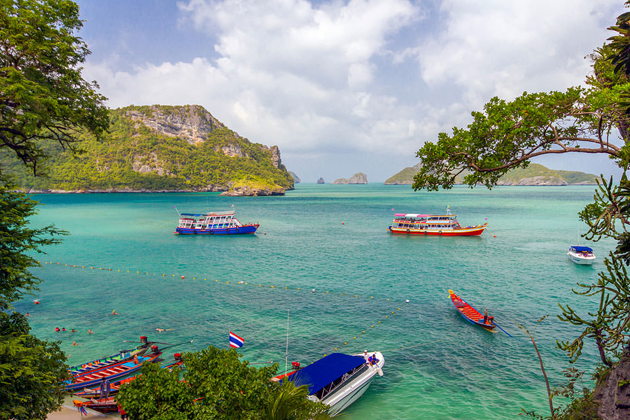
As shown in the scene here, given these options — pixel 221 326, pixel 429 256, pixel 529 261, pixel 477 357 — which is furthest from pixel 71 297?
pixel 529 261

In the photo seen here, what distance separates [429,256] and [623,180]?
4354cm

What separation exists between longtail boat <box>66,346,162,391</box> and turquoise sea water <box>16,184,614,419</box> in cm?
295

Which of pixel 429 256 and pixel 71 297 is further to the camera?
pixel 429 256

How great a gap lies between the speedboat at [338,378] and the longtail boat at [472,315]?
10213mm

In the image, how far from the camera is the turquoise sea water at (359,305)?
19.0m

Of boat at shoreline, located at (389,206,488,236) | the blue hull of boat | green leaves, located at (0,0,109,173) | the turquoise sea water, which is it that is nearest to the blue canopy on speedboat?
the turquoise sea water

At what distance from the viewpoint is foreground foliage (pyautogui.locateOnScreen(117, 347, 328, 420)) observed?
29.7 feet

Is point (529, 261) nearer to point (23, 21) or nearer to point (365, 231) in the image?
point (365, 231)

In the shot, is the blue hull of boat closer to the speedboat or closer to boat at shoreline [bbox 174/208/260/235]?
boat at shoreline [bbox 174/208/260/235]

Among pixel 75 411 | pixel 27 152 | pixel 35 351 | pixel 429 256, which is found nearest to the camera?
pixel 35 351

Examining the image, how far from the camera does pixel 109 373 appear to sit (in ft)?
61.7

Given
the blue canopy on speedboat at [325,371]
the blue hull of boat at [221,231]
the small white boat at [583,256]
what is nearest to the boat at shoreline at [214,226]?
the blue hull of boat at [221,231]

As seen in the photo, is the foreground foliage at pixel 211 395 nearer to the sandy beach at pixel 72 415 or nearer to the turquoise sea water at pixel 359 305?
the sandy beach at pixel 72 415

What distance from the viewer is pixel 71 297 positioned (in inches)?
1257
